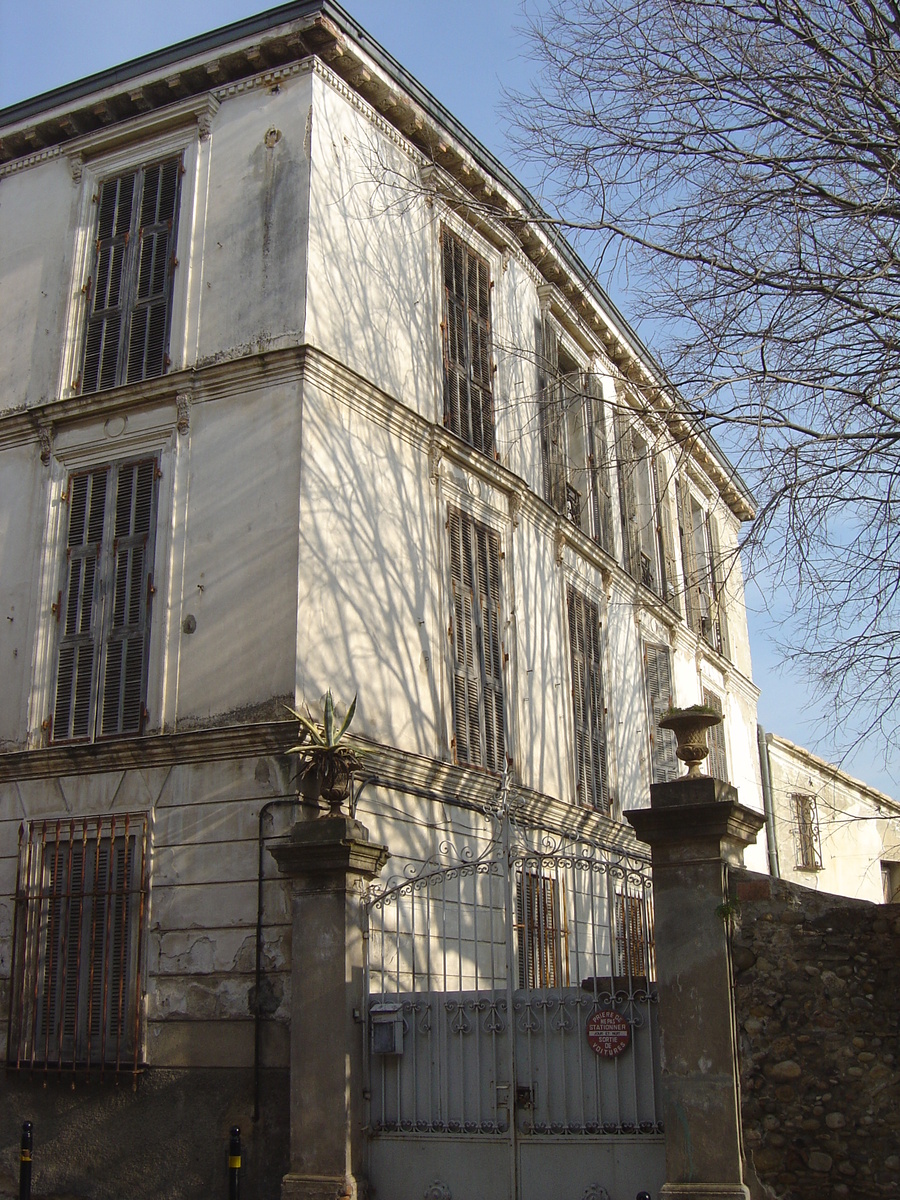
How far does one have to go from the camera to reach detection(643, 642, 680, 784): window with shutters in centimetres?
1873

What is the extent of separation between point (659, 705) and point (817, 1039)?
11900 mm

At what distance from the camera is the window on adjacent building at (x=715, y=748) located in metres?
21.1

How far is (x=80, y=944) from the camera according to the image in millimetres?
11102

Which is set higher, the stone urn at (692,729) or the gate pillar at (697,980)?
the stone urn at (692,729)

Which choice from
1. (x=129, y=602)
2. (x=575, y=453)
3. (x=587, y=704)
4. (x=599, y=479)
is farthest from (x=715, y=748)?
(x=129, y=602)

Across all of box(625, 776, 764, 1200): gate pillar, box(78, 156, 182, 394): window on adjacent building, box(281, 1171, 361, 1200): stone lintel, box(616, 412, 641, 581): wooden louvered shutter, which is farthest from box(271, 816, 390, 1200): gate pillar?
box(616, 412, 641, 581): wooden louvered shutter

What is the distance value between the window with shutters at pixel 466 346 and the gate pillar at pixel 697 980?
7.10 metres

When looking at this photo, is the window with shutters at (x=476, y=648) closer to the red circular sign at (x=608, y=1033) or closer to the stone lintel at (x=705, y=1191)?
the red circular sign at (x=608, y=1033)

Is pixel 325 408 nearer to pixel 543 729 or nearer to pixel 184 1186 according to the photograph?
pixel 543 729

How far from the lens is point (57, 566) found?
41.1 feet

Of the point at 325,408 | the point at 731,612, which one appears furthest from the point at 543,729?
the point at 731,612

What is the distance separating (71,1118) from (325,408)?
6723 mm

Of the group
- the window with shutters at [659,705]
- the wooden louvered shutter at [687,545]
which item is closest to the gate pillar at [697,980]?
the window with shutters at [659,705]

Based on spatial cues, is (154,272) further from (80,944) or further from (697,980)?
(697,980)
